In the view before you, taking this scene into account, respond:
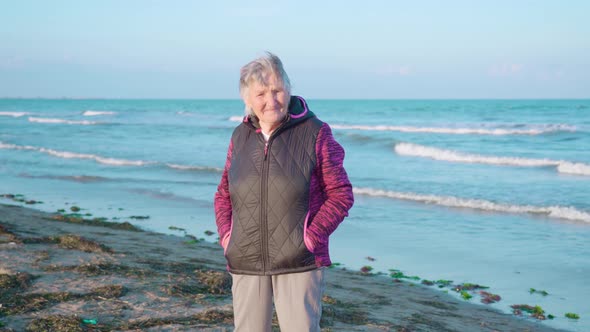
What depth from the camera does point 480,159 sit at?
71.6 feet

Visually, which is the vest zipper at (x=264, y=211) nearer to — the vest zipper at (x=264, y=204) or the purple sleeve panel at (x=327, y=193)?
the vest zipper at (x=264, y=204)

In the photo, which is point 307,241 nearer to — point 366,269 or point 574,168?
point 366,269

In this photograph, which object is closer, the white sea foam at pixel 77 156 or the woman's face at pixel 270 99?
the woman's face at pixel 270 99

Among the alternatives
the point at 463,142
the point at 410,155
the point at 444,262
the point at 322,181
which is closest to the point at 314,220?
the point at 322,181

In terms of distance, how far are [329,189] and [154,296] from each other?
289 cm

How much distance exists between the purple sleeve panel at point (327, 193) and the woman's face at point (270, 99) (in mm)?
213

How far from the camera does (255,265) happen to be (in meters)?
3.03

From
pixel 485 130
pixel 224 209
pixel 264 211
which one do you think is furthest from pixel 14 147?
pixel 264 211

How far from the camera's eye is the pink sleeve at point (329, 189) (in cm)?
294

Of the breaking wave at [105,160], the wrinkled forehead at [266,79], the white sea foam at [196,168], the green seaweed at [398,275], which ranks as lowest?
the green seaweed at [398,275]

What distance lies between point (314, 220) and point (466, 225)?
338 inches

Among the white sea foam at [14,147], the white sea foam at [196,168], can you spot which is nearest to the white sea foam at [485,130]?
the white sea foam at [196,168]

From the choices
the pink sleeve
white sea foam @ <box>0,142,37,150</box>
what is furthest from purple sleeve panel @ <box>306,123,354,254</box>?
white sea foam @ <box>0,142,37,150</box>

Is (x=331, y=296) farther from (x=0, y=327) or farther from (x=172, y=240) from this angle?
(x=172, y=240)
